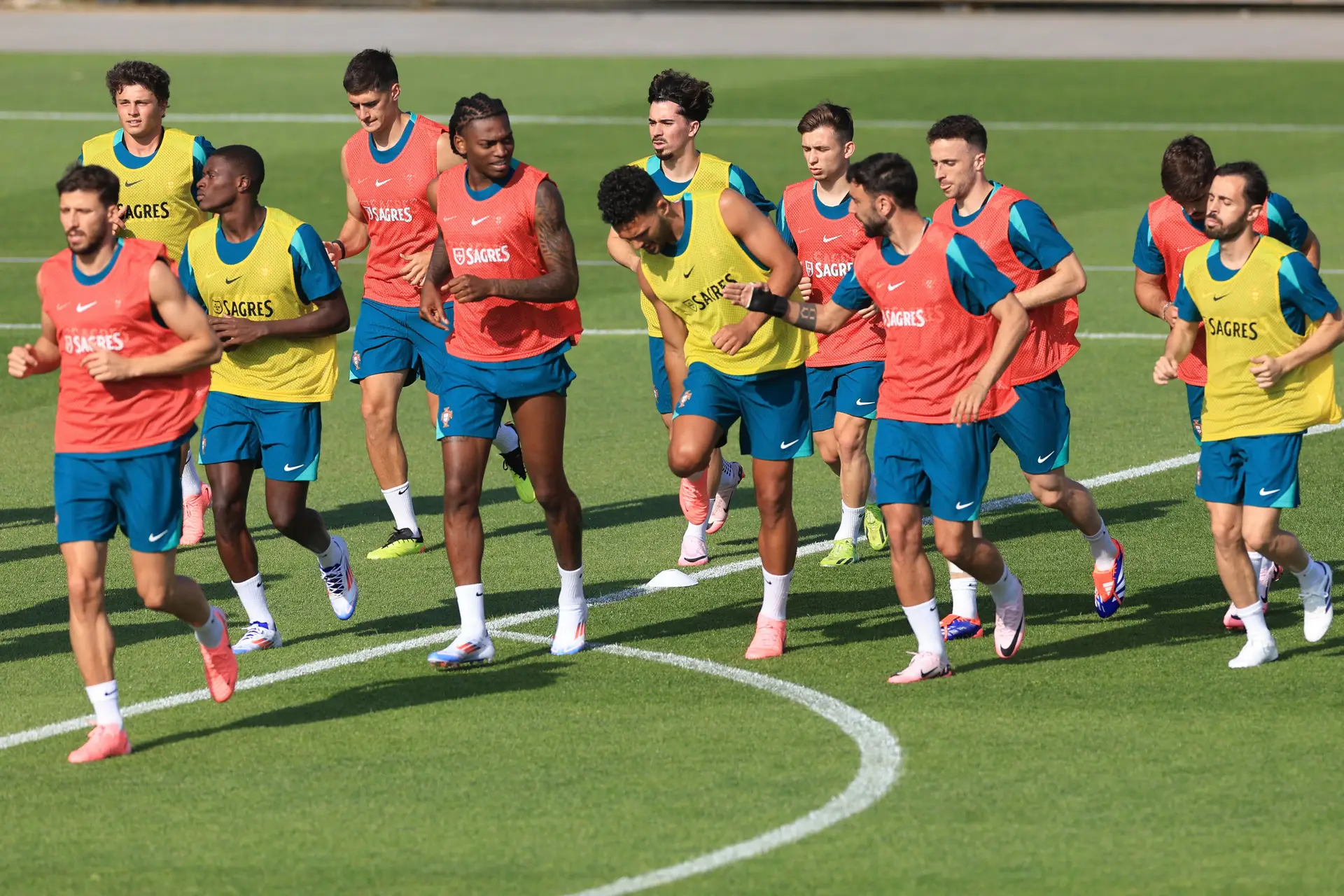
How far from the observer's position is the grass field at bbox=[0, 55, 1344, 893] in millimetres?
7059

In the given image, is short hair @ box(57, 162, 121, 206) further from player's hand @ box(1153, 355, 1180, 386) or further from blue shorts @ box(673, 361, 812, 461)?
player's hand @ box(1153, 355, 1180, 386)

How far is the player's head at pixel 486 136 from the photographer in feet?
30.9

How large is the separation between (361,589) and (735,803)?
13.9ft

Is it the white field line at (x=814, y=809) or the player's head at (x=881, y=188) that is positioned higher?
the player's head at (x=881, y=188)

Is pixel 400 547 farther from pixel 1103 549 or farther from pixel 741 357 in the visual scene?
pixel 1103 549

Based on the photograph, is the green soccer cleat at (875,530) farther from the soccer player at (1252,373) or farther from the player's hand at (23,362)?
the player's hand at (23,362)

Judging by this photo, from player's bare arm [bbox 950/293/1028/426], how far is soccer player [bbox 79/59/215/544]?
5.30 meters

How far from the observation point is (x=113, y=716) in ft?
26.9

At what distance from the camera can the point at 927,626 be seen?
9117 mm

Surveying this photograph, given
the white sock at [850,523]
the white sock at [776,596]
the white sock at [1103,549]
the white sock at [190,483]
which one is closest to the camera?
the white sock at [776,596]

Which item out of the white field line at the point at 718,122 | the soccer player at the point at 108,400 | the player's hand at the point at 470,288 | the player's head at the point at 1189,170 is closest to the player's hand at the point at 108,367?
the soccer player at the point at 108,400

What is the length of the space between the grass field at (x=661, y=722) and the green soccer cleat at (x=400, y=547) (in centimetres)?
10

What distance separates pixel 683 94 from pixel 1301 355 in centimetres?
379

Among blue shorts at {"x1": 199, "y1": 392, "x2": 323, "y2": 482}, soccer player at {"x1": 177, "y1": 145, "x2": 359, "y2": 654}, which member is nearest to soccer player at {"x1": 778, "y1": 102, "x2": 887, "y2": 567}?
soccer player at {"x1": 177, "y1": 145, "x2": 359, "y2": 654}
